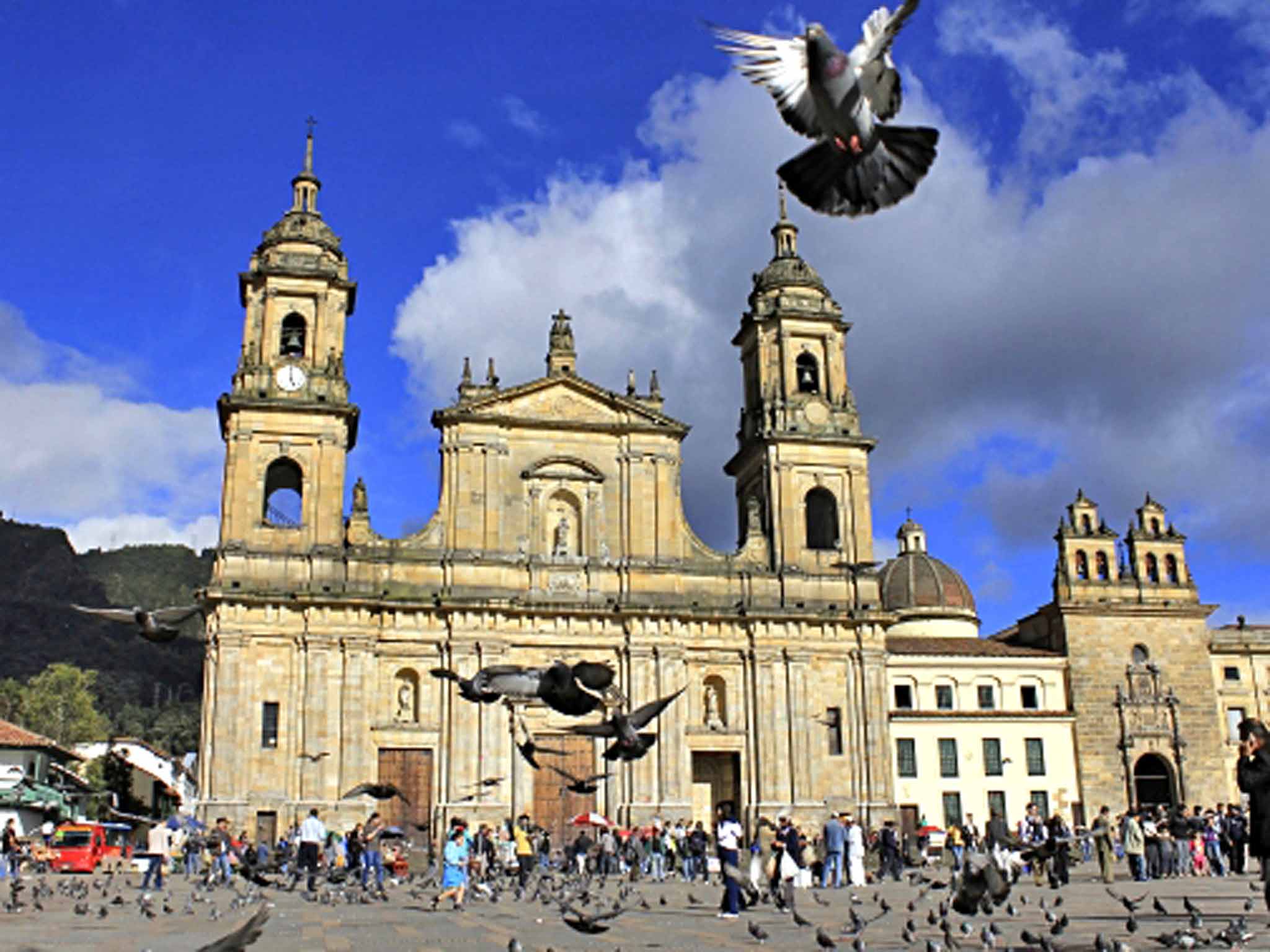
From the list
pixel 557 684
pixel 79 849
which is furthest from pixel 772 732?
pixel 557 684

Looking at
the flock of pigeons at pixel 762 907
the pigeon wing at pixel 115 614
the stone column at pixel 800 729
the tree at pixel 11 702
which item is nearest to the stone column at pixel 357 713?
the flock of pigeons at pixel 762 907

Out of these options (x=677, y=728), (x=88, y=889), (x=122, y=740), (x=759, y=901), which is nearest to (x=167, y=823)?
(x=88, y=889)

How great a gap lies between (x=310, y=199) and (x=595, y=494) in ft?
48.1

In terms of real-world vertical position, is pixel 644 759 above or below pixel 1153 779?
above

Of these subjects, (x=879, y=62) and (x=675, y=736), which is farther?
(x=675, y=736)

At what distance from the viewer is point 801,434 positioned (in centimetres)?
4447

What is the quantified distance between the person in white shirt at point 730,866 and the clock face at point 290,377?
87.6 feet

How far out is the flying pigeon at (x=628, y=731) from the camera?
13.2 metres

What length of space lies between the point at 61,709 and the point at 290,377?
167ft

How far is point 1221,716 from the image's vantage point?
168 ft

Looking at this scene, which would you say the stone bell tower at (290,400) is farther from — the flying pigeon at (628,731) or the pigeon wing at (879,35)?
the pigeon wing at (879,35)

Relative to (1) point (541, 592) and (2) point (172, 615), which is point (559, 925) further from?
(1) point (541, 592)

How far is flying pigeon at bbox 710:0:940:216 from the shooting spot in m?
5.77

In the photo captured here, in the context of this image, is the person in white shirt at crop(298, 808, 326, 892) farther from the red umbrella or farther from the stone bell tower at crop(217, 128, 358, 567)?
the stone bell tower at crop(217, 128, 358, 567)
